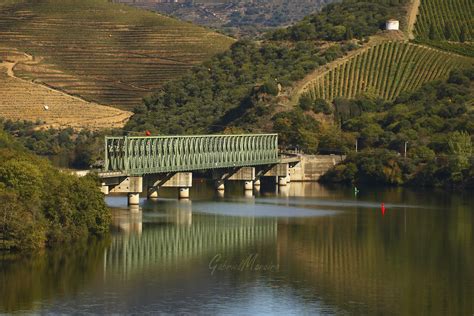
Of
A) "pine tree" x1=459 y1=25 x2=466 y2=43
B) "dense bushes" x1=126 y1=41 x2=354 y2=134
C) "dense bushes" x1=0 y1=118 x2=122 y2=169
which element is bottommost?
"dense bushes" x1=0 y1=118 x2=122 y2=169

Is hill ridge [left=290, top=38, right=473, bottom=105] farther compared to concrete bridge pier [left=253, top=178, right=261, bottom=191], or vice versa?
hill ridge [left=290, top=38, right=473, bottom=105]

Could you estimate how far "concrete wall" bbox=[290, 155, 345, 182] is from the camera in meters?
138

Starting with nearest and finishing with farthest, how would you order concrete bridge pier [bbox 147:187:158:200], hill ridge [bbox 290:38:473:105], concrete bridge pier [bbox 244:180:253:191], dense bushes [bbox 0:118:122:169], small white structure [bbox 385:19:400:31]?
concrete bridge pier [bbox 147:187:158:200], concrete bridge pier [bbox 244:180:253:191], dense bushes [bbox 0:118:122:169], hill ridge [bbox 290:38:473:105], small white structure [bbox 385:19:400:31]

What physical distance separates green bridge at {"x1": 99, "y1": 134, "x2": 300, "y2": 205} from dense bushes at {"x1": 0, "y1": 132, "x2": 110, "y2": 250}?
13.4 metres

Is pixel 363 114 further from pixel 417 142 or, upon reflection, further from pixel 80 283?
pixel 80 283

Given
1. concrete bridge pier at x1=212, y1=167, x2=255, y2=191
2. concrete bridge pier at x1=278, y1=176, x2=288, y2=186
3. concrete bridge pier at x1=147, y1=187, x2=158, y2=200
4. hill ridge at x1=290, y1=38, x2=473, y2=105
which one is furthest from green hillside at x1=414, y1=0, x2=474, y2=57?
concrete bridge pier at x1=147, y1=187, x2=158, y2=200

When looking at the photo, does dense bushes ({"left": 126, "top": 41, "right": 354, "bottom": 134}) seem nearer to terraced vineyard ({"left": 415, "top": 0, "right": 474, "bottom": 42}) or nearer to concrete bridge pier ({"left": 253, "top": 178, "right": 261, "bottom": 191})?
terraced vineyard ({"left": 415, "top": 0, "right": 474, "bottom": 42})

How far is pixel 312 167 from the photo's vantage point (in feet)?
456

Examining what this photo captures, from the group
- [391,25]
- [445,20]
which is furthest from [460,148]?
[445,20]

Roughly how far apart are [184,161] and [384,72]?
58780mm

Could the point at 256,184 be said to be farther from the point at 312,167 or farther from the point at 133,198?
the point at 133,198

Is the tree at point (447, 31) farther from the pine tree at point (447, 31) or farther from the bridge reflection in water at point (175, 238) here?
the bridge reflection in water at point (175, 238)

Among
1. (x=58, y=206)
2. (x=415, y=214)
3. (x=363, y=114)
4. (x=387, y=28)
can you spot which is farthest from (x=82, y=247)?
(x=387, y=28)

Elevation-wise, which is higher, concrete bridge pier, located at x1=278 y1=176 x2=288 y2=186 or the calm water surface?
concrete bridge pier, located at x1=278 y1=176 x2=288 y2=186
